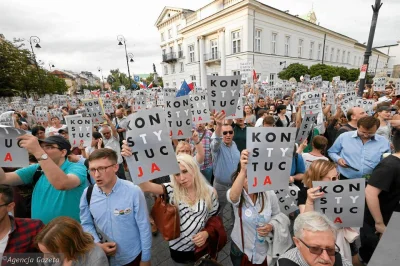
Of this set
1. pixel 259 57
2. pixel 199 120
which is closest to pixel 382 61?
pixel 259 57

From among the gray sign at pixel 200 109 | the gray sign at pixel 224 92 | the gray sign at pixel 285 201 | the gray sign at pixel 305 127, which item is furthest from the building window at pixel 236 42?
the gray sign at pixel 285 201

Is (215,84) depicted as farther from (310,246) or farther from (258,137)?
(310,246)

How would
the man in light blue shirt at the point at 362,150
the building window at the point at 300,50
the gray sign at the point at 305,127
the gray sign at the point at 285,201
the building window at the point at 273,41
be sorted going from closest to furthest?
the gray sign at the point at 285,201, the man in light blue shirt at the point at 362,150, the gray sign at the point at 305,127, the building window at the point at 273,41, the building window at the point at 300,50

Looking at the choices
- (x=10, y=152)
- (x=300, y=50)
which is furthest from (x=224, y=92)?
(x=300, y=50)

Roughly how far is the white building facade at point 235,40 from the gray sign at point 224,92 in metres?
24.6

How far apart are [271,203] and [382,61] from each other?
87301 mm

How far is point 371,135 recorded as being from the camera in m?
3.02

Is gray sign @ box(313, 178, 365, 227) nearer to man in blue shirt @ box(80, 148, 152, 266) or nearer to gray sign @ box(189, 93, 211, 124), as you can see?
man in blue shirt @ box(80, 148, 152, 266)

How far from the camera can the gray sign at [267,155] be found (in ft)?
6.32

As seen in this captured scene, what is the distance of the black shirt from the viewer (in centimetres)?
196

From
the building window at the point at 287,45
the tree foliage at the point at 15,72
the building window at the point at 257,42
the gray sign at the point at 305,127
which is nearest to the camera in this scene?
the gray sign at the point at 305,127

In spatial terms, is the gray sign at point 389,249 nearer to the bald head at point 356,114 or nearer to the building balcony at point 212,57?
the bald head at point 356,114

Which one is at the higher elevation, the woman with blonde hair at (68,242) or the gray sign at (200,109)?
the gray sign at (200,109)

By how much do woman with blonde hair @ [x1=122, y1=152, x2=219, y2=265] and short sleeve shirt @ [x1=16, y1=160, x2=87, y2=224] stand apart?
75 centimetres
